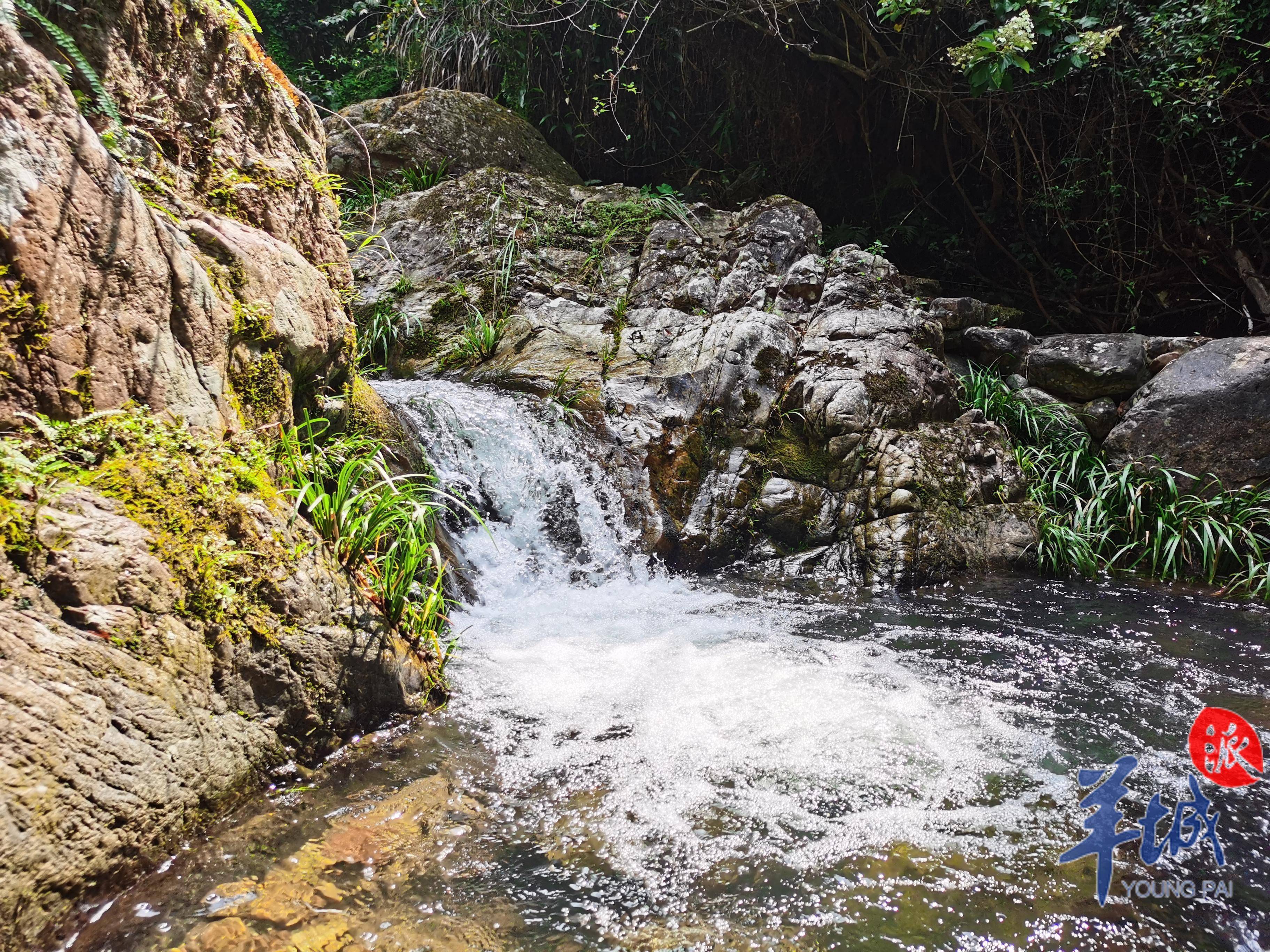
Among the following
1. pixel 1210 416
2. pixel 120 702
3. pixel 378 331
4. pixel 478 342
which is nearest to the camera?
pixel 120 702

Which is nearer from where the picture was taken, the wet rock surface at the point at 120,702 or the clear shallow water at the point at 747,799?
the wet rock surface at the point at 120,702

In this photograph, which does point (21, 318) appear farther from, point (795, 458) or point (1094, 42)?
point (1094, 42)

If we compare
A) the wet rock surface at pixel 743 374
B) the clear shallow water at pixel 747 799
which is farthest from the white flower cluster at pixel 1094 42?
the clear shallow water at pixel 747 799

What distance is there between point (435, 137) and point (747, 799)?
304 inches

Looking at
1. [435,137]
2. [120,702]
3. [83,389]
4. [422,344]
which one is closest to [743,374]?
[422,344]

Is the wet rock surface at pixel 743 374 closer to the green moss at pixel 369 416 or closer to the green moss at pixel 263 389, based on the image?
the green moss at pixel 369 416

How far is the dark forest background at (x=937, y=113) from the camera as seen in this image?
19.0ft

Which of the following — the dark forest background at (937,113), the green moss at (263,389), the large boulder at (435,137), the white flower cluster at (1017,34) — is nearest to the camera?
the green moss at (263,389)

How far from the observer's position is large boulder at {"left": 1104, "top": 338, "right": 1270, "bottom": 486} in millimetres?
4691

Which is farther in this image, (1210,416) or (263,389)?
(1210,416)

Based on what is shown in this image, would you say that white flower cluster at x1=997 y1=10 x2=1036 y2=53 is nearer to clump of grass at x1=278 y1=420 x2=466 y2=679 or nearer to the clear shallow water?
the clear shallow water

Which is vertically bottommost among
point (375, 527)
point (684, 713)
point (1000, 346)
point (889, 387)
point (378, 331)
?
point (684, 713)

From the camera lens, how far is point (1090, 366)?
18.1 feet

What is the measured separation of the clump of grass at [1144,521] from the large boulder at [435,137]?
5.88 m
